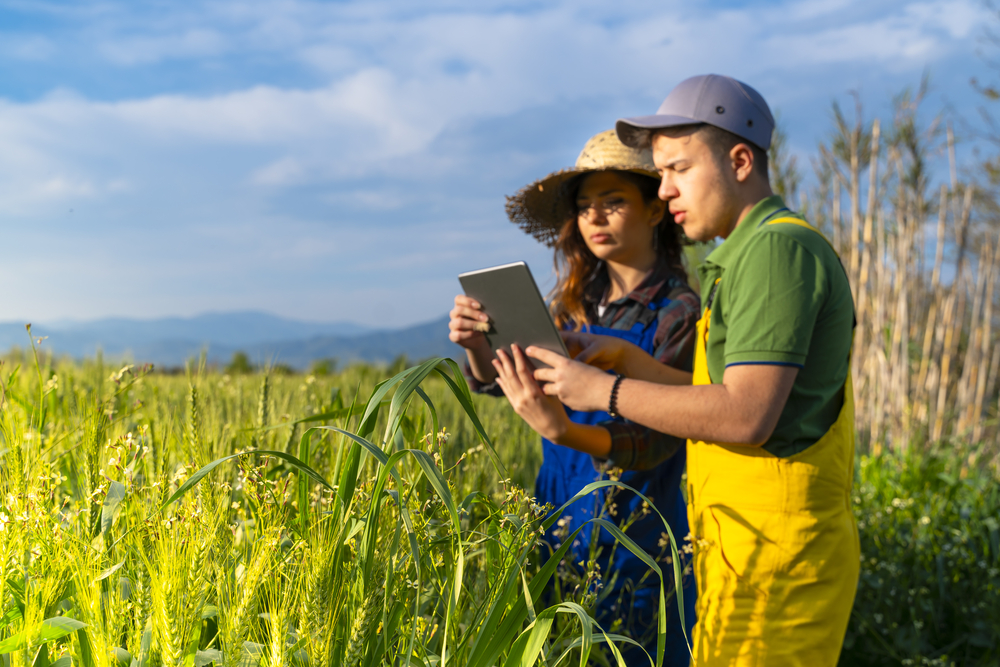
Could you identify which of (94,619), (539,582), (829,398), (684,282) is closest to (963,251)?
(684,282)

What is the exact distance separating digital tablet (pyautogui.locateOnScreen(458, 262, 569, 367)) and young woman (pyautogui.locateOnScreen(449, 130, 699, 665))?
6 cm

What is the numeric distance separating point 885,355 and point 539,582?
5.62m

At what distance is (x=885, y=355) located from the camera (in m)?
5.55

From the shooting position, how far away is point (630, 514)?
6.55 ft

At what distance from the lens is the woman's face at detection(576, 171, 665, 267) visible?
2219mm

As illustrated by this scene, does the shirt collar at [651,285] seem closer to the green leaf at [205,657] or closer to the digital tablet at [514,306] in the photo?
the digital tablet at [514,306]

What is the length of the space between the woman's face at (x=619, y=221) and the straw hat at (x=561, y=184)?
0.07 meters

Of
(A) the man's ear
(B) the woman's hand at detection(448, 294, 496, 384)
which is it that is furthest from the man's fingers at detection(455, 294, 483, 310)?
(A) the man's ear

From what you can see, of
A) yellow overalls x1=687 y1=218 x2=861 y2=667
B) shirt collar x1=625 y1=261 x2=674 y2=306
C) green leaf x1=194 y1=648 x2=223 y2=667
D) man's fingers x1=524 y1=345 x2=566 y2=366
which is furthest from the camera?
shirt collar x1=625 y1=261 x2=674 y2=306

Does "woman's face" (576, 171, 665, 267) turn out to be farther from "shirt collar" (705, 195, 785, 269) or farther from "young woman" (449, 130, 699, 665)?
"shirt collar" (705, 195, 785, 269)

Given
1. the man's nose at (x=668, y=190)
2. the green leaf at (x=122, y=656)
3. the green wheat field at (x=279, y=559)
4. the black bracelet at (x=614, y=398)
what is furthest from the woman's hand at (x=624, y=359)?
the green leaf at (x=122, y=656)

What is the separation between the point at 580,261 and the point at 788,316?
1.22 m

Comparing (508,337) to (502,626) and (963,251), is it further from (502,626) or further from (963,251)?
(963,251)

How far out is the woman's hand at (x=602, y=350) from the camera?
1.93 metres
